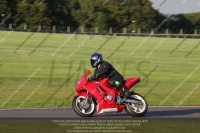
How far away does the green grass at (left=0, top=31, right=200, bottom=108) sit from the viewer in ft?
60.2

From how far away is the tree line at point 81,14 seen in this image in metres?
57.2

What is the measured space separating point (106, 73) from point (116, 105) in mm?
791

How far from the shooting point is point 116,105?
A: 11.9 m

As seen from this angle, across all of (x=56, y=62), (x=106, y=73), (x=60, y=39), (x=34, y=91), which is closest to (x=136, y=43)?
(x=60, y=39)

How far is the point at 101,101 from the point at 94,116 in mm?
548

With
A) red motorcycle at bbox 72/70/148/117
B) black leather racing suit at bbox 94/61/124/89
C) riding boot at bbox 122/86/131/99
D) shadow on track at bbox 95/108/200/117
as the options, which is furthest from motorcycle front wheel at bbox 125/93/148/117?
shadow on track at bbox 95/108/200/117

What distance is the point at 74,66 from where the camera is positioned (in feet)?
94.0

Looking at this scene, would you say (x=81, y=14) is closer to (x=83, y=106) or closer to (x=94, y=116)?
(x=94, y=116)

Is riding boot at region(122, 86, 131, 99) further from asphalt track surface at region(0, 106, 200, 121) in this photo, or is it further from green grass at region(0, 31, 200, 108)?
green grass at region(0, 31, 200, 108)

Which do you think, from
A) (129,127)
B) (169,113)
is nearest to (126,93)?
(129,127)

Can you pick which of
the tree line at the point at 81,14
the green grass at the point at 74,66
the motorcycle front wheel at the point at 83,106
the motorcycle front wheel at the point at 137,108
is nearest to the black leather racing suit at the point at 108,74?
the motorcycle front wheel at the point at 137,108

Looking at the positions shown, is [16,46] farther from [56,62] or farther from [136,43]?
[136,43]

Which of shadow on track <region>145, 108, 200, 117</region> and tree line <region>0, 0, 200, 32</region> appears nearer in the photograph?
shadow on track <region>145, 108, 200, 117</region>

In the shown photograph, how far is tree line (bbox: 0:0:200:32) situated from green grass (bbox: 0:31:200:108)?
13013 millimetres
